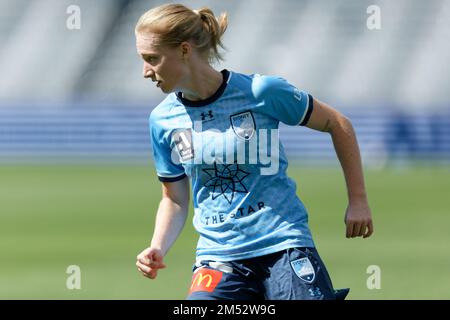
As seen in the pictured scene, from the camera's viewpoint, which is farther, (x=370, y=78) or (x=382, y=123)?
(x=370, y=78)

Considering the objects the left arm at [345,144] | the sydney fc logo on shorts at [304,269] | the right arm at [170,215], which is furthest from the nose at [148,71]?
the sydney fc logo on shorts at [304,269]

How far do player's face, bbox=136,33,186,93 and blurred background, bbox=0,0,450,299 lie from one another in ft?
10.4

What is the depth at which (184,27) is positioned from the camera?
15.8 feet

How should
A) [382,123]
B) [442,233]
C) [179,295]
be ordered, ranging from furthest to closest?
[382,123] < [442,233] < [179,295]

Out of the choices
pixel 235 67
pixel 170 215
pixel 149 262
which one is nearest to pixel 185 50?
pixel 170 215

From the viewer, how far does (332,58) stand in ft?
80.5

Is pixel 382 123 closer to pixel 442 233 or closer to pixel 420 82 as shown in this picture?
pixel 420 82

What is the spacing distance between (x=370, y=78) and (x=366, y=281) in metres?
15.8

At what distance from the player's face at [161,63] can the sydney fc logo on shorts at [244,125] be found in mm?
280

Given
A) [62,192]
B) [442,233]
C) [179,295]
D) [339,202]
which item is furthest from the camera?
[62,192]

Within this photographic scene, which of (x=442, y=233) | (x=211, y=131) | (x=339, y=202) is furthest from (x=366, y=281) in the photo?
(x=339, y=202)

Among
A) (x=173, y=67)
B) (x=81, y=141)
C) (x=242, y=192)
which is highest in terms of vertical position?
(x=173, y=67)

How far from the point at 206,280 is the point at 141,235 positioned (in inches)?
253

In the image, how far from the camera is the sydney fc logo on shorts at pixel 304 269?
4.63 metres
